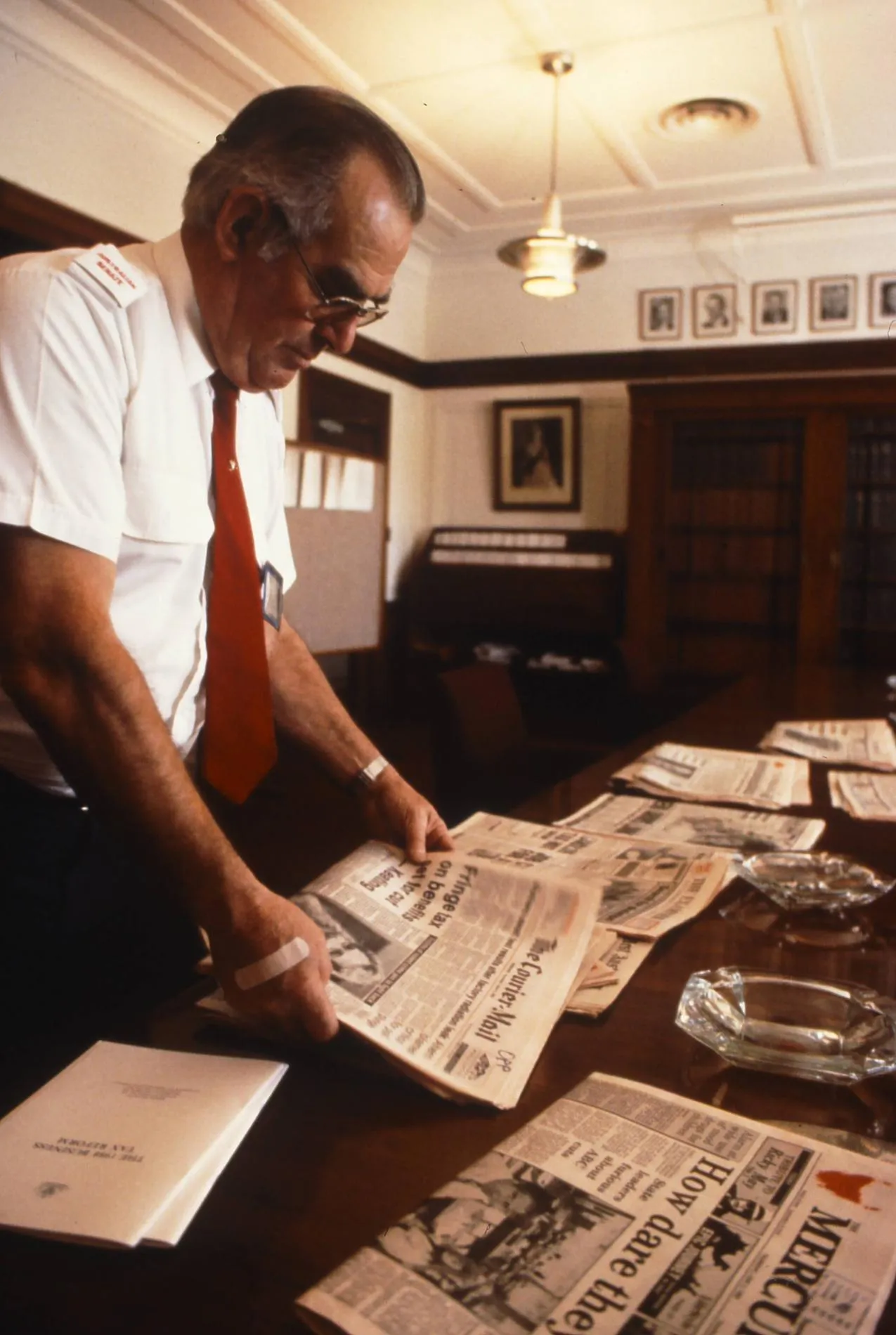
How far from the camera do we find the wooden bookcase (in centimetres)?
484

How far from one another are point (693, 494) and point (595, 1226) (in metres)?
4.91

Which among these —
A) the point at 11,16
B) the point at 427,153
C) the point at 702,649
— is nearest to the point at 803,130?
the point at 427,153

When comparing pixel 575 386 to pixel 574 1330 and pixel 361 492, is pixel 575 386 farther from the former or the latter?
pixel 574 1330

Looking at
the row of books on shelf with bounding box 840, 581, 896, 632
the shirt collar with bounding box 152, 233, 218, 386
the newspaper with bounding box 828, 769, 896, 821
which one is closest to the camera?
the shirt collar with bounding box 152, 233, 218, 386

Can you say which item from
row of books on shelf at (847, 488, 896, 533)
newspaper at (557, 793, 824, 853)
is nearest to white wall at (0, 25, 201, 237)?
newspaper at (557, 793, 824, 853)

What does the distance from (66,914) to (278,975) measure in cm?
46

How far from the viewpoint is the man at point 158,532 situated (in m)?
0.83

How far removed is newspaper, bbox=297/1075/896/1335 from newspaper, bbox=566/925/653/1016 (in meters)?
0.18

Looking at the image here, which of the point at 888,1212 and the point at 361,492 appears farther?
the point at 361,492

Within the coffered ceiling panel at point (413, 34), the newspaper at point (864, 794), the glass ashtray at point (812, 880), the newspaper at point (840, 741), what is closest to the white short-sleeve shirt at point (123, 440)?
the glass ashtray at point (812, 880)

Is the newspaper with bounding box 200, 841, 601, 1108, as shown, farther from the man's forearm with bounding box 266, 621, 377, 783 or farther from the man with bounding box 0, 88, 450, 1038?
the man's forearm with bounding box 266, 621, 377, 783

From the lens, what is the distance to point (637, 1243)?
1.72 feet

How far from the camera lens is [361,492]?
16.1ft

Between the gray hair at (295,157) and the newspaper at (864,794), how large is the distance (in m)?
1.09
